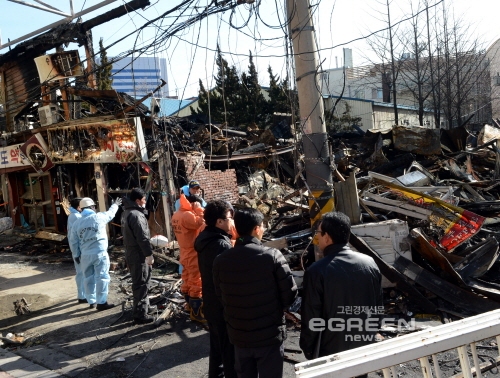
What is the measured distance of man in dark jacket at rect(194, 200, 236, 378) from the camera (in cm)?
432

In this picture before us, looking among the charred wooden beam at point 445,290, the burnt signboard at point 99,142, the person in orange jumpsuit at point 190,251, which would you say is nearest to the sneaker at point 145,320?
the person in orange jumpsuit at point 190,251

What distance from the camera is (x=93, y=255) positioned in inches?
285

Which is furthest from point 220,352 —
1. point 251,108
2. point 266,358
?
point 251,108

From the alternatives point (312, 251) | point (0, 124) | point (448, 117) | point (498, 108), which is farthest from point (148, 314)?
point (498, 108)

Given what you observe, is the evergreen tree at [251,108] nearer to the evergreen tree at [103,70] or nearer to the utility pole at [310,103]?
the evergreen tree at [103,70]

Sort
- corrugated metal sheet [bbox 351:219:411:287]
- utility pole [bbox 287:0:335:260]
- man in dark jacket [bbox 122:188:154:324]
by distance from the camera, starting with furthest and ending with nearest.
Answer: corrugated metal sheet [bbox 351:219:411:287] < man in dark jacket [bbox 122:188:154:324] < utility pole [bbox 287:0:335:260]

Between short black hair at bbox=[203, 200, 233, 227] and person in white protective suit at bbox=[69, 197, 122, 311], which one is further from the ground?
short black hair at bbox=[203, 200, 233, 227]

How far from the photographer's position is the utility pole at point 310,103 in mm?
5676

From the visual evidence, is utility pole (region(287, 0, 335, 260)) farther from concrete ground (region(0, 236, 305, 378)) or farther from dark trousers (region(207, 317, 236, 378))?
dark trousers (region(207, 317, 236, 378))

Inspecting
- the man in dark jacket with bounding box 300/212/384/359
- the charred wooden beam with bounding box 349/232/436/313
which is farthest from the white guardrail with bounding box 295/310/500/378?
the charred wooden beam with bounding box 349/232/436/313

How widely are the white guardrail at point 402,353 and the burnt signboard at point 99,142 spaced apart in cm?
935

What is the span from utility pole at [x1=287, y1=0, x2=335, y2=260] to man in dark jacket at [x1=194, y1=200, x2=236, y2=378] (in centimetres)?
183

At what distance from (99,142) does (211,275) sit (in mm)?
8419

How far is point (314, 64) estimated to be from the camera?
18.7 ft
